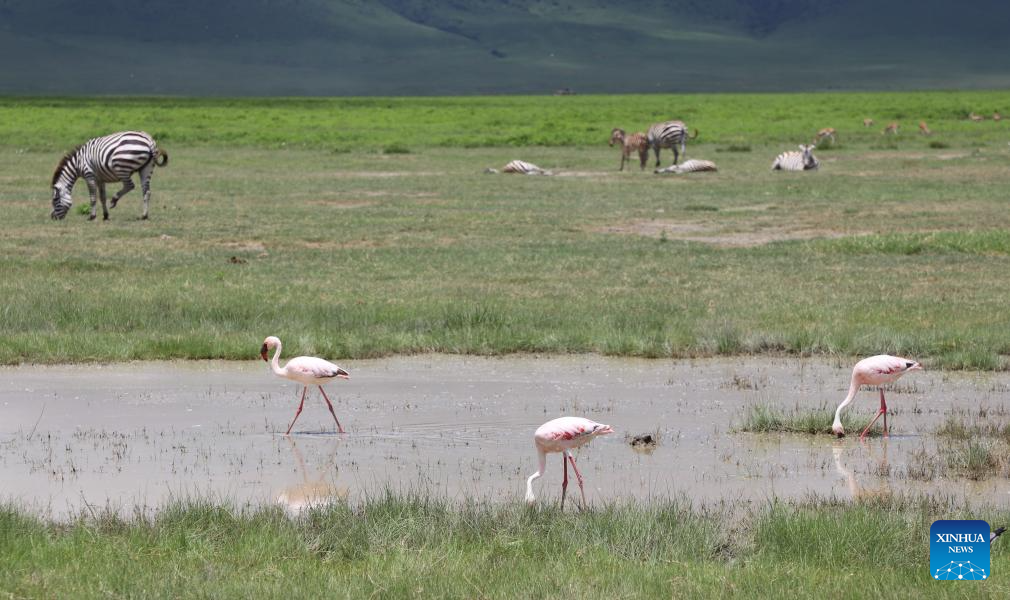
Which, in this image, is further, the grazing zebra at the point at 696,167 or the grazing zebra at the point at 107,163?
the grazing zebra at the point at 696,167

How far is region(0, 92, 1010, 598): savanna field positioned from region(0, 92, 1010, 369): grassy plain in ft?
0.21

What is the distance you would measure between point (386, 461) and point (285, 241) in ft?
42.4

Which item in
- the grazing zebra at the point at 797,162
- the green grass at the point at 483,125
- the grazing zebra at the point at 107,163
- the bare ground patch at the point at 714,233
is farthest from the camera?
the green grass at the point at 483,125

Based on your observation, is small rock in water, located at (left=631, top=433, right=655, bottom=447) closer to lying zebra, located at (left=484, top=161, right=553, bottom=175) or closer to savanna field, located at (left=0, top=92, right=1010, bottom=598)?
savanna field, located at (left=0, top=92, right=1010, bottom=598)

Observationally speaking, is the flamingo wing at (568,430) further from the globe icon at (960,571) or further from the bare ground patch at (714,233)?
the bare ground patch at (714,233)

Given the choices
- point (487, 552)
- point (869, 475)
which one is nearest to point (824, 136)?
point (869, 475)

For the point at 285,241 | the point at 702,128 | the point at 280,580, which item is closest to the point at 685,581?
the point at 280,580

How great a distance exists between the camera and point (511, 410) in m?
11.5

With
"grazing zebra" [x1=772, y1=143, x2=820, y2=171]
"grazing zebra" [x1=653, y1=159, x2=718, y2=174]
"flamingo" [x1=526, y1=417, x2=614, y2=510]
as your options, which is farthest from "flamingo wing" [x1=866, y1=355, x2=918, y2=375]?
"grazing zebra" [x1=653, y1=159, x2=718, y2=174]

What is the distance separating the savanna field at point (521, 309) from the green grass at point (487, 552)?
0.02 m

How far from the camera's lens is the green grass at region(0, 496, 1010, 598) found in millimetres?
6754

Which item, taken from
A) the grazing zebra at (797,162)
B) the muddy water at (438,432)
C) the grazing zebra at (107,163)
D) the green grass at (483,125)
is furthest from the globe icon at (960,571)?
the green grass at (483,125)

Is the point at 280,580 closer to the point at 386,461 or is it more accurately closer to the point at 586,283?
the point at 386,461

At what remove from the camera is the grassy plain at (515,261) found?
1410cm
